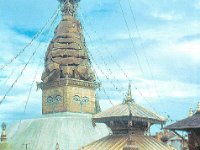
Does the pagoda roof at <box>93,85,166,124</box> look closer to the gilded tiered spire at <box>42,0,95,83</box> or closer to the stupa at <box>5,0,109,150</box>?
the stupa at <box>5,0,109,150</box>

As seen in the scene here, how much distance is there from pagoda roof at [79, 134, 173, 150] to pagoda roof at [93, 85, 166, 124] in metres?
1.16

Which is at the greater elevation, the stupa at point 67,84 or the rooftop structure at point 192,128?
the stupa at point 67,84

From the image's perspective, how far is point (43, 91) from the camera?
59.2 metres

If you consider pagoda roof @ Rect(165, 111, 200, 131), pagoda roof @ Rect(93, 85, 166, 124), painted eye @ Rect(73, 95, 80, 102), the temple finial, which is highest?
the temple finial

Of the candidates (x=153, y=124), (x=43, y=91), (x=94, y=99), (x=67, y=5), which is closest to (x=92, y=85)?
(x=94, y=99)

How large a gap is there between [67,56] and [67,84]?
324cm

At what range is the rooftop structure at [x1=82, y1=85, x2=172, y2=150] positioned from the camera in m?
33.1

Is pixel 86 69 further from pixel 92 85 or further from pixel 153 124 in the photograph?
pixel 153 124

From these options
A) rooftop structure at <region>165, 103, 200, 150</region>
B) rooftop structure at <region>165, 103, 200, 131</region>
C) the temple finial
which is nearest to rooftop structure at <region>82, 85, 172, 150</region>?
rooftop structure at <region>165, 103, 200, 150</region>

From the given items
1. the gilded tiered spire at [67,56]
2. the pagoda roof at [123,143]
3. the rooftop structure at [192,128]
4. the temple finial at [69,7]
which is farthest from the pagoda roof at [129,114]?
the temple finial at [69,7]

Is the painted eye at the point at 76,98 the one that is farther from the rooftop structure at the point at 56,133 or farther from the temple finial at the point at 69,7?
the temple finial at the point at 69,7

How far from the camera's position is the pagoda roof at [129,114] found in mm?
33312

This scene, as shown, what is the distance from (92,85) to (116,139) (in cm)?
2494

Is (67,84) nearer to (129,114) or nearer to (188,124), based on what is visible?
(129,114)
